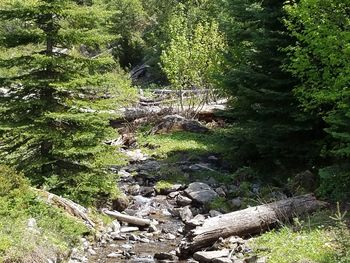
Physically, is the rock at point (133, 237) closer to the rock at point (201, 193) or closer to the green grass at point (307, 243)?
the rock at point (201, 193)

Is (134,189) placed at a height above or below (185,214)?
below

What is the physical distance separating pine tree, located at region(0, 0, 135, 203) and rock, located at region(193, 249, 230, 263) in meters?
3.95

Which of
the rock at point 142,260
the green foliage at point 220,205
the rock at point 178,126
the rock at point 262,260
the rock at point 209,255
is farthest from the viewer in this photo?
the rock at point 178,126

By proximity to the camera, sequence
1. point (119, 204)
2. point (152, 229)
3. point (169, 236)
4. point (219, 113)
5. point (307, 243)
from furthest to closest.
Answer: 1. point (219, 113)
2. point (119, 204)
3. point (152, 229)
4. point (169, 236)
5. point (307, 243)

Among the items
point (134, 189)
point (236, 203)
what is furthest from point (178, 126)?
point (236, 203)

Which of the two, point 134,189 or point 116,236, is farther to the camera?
point 134,189

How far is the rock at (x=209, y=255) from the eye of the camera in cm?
994

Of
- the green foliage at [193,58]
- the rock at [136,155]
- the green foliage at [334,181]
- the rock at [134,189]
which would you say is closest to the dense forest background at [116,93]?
the green foliage at [334,181]

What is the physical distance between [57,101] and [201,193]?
5.17 metres

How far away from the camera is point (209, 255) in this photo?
395 inches

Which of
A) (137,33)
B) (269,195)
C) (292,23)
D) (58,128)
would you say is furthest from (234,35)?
(137,33)

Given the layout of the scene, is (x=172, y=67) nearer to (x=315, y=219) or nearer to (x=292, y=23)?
(x=292, y=23)

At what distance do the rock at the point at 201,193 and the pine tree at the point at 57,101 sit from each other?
9.24 feet

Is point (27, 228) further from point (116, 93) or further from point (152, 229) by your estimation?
point (116, 93)
